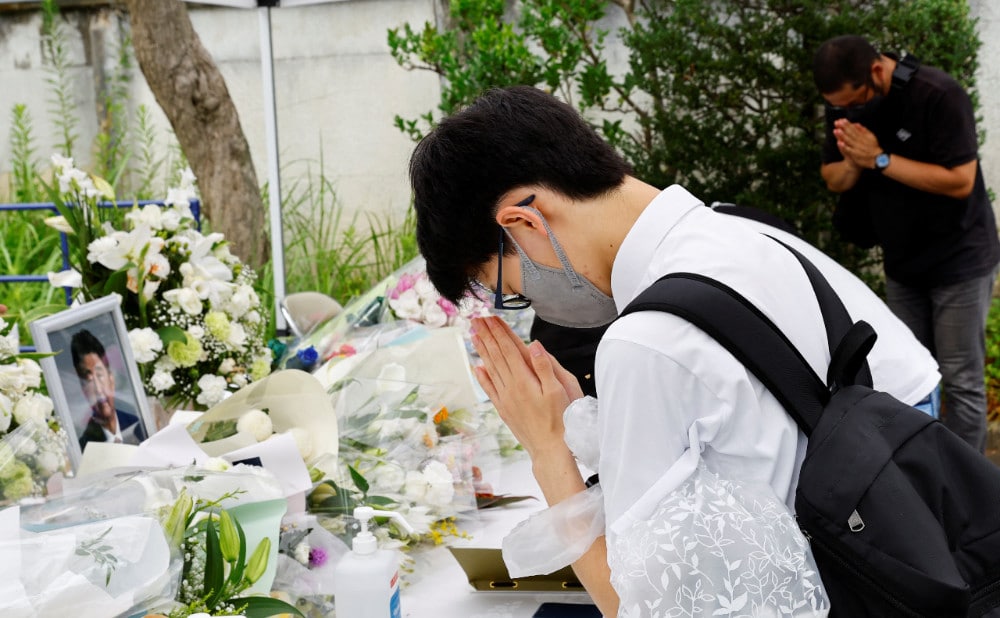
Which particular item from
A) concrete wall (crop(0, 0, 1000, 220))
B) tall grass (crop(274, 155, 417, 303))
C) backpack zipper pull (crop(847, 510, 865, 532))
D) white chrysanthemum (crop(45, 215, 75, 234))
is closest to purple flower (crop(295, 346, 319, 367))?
white chrysanthemum (crop(45, 215, 75, 234))

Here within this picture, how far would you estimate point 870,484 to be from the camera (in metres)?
1.04

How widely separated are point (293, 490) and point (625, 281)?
26.7 inches

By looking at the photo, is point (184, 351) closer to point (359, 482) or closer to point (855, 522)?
point (359, 482)

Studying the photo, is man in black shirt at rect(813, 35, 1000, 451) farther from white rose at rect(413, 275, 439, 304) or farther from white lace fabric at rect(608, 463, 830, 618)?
white lace fabric at rect(608, 463, 830, 618)

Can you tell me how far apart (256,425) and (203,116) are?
384 centimetres

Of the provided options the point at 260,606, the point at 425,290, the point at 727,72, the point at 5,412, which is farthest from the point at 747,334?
the point at 727,72

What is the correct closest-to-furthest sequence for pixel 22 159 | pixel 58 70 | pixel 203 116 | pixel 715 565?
pixel 715 565 → pixel 203 116 → pixel 22 159 → pixel 58 70

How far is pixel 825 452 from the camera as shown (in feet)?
3.48

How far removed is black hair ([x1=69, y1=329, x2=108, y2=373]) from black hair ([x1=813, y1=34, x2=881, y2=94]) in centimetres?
270

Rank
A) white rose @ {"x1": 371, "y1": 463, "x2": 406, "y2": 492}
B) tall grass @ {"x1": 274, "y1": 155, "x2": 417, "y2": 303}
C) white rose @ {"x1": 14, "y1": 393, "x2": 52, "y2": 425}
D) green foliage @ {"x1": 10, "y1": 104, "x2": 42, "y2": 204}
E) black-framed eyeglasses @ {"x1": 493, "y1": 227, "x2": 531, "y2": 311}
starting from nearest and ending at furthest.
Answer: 1. black-framed eyeglasses @ {"x1": 493, "y1": 227, "x2": 531, "y2": 311}
2. white rose @ {"x1": 14, "y1": 393, "x2": 52, "y2": 425}
3. white rose @ {"x1": 371, "y1": 463, "x2": 406, "y2": 492}
4. tall grass @ {"x1": 274, "y1": 155, "x2": 417, "y2": 303}
5. green foliage @ {"x1": 10, "y1": 104, "x2": 42, "y2": 204}

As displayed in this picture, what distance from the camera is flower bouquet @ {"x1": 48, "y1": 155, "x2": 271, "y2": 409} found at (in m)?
2.04

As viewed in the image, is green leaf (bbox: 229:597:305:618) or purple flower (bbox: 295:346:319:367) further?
purple flower (bbox: 295:346:319:367)

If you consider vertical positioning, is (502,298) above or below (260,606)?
above

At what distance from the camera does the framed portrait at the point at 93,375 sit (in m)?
→ 1.66
